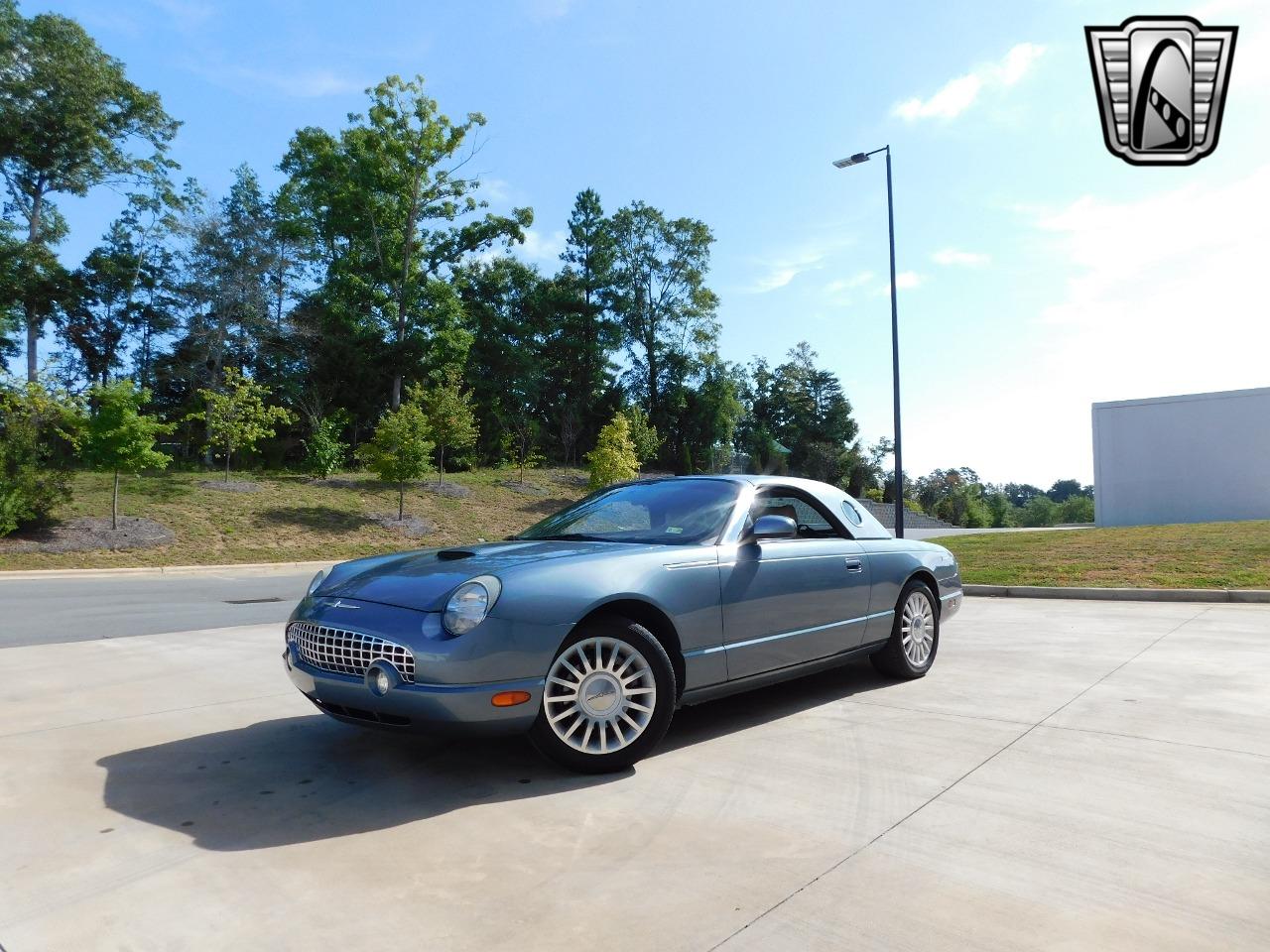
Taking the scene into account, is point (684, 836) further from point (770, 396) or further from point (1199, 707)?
point (770, 396)

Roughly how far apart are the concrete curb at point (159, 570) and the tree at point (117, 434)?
118 inches

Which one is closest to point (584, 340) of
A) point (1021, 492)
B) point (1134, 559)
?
point (1134, 559)

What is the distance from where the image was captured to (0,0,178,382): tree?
111 feet

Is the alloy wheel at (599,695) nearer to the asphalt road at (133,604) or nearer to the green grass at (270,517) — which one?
the asphalt road at (133,604)

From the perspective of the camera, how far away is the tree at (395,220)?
122ft

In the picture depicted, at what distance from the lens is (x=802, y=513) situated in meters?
5.63

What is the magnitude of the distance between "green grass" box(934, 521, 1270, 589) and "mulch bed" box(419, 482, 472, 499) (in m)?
17.1

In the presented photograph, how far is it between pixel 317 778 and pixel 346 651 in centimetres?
68

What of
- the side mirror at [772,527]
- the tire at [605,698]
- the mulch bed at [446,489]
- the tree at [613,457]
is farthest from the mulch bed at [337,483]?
the tire at [605,698]

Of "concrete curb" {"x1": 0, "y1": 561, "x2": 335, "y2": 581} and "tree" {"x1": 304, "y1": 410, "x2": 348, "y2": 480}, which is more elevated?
"tree" {"x1": 304, "y1": 410, "x2": 348, "y2": 480}

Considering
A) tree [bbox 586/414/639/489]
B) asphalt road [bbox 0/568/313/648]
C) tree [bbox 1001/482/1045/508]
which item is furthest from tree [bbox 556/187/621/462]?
tree [bbox 1001/482/1045/508]

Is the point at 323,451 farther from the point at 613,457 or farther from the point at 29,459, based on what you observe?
the point at 613,457

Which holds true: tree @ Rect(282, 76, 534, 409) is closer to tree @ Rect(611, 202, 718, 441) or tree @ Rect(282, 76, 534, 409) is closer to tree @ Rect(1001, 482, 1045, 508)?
tree @ Rect(611, 202, 718, 441)

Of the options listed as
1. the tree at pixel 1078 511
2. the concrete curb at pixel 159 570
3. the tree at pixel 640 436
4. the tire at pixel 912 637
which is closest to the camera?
the tire at pixel 912 637
